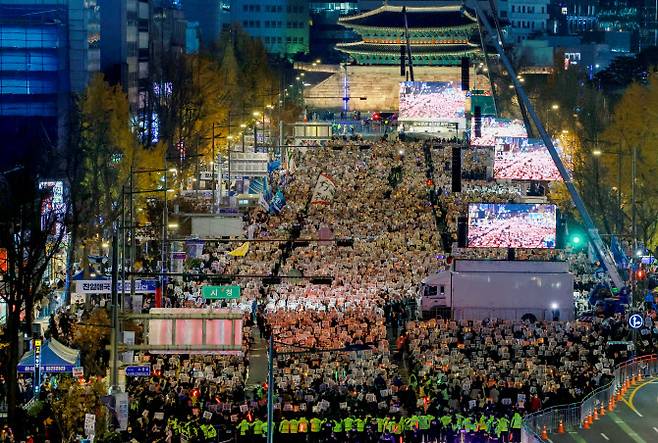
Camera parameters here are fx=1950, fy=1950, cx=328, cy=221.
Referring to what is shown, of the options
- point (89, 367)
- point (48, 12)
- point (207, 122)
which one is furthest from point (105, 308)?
point (207, 122)

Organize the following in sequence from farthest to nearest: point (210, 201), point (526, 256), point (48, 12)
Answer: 1. point (48, 12)
2. point (210, 201)
3. point (526, 256)

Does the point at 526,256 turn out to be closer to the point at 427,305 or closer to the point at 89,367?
the point at 427,305

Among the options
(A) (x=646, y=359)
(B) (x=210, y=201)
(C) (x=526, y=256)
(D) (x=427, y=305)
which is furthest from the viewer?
(B) (x=210, y=201)

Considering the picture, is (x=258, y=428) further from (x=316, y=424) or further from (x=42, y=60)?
(x=42, y=60)

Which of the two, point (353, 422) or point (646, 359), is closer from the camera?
point (353, 422)

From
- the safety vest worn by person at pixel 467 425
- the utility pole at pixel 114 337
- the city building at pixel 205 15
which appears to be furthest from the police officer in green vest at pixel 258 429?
the city building at pixel 205 15

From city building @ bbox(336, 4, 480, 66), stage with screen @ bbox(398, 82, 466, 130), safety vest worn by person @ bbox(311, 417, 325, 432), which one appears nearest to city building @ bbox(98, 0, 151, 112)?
stage with screen @ bbox(398, 82, 466, 130)

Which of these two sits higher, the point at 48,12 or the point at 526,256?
the point at 48,12

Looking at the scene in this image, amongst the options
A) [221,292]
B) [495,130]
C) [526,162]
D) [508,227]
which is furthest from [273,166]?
[221,292]
